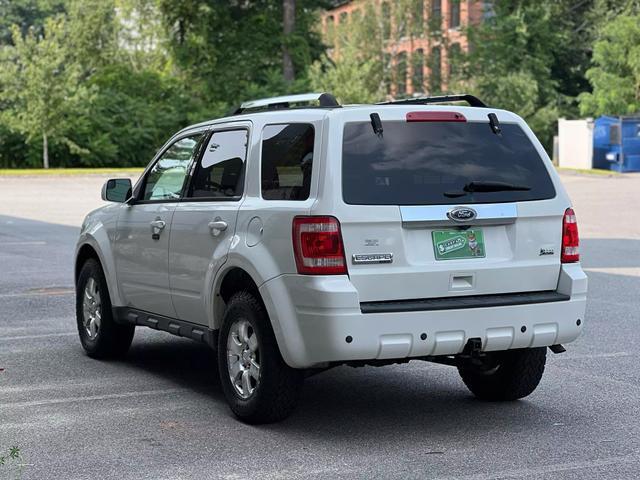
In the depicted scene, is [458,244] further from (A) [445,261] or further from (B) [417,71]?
(B) [417,71]

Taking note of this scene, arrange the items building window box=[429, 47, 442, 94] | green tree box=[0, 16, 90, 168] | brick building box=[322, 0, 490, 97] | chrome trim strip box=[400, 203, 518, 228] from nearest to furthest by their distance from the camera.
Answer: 1. chrome trim strip box=[400, 203, 518, 228]
2. green tree box=[0, 16, 90, 168]
3. brick building box=[322, 0, 490, 97]
4. building window box=[429, 47, 442, 94]

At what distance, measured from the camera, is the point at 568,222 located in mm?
7496

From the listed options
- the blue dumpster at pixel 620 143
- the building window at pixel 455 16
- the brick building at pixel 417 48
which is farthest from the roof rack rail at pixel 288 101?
the building window at pixel 455 16

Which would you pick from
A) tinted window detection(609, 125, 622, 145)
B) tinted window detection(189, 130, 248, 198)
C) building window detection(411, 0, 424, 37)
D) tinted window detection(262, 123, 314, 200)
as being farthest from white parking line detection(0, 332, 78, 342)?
building window detection(411, 0, 424, 37)

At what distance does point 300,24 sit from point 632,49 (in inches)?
691

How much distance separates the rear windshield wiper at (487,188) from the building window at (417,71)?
6126cm

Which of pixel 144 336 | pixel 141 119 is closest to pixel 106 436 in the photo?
pixel 144 336

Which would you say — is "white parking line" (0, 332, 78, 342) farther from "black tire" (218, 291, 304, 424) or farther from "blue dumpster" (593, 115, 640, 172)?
"blue dumpster" (593, 115, 640, 172)

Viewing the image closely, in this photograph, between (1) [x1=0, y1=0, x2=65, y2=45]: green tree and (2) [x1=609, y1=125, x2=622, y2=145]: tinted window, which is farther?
(1) [x1=0, y1=0, x2=65, y2=45]: green tree

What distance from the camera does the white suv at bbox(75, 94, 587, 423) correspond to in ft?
22.2

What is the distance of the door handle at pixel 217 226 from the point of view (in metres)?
7.62

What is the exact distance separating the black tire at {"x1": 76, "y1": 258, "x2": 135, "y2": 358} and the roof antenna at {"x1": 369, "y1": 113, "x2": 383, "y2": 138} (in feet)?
10.5

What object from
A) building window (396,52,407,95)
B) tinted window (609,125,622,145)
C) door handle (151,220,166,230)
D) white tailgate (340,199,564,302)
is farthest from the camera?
building window (396,52,407,95)

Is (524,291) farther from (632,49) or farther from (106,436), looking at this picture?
(632,49)
